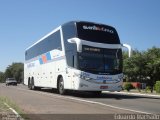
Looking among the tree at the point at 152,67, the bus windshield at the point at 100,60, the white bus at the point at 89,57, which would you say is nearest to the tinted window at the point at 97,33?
the white bus at the point at 89,57

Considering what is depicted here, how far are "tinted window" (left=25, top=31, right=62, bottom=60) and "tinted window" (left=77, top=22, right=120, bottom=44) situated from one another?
134 inches

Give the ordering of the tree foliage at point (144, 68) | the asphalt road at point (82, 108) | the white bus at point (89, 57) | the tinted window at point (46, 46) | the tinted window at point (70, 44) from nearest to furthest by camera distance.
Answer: the asphalt road at point (82, 108) < the white bus at point (89, 57) < the tinted window at point (70, 44) < the tinted window at point (46, 46) < the tree foliage at point (144, 68)

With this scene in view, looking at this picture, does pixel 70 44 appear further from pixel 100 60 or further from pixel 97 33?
pixel 100 60

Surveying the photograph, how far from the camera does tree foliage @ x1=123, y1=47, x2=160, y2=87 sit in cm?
5638

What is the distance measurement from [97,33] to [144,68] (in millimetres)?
36047

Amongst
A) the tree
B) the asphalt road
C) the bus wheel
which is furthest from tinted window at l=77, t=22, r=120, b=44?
the tree

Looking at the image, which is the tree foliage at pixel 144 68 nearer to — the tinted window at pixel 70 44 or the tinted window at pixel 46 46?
the tinted window at pixel 46 46

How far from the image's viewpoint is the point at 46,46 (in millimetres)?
31172

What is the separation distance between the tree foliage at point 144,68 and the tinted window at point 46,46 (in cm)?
2207

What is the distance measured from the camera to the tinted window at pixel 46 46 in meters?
27.2

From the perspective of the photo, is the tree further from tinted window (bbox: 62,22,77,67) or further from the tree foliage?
tinted window (bbox: 62,22,77,67)

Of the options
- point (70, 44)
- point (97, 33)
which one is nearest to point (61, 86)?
point (70, 44)

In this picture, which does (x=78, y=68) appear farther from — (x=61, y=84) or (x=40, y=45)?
(x=40, y=45)

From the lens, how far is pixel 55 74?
27688mm
